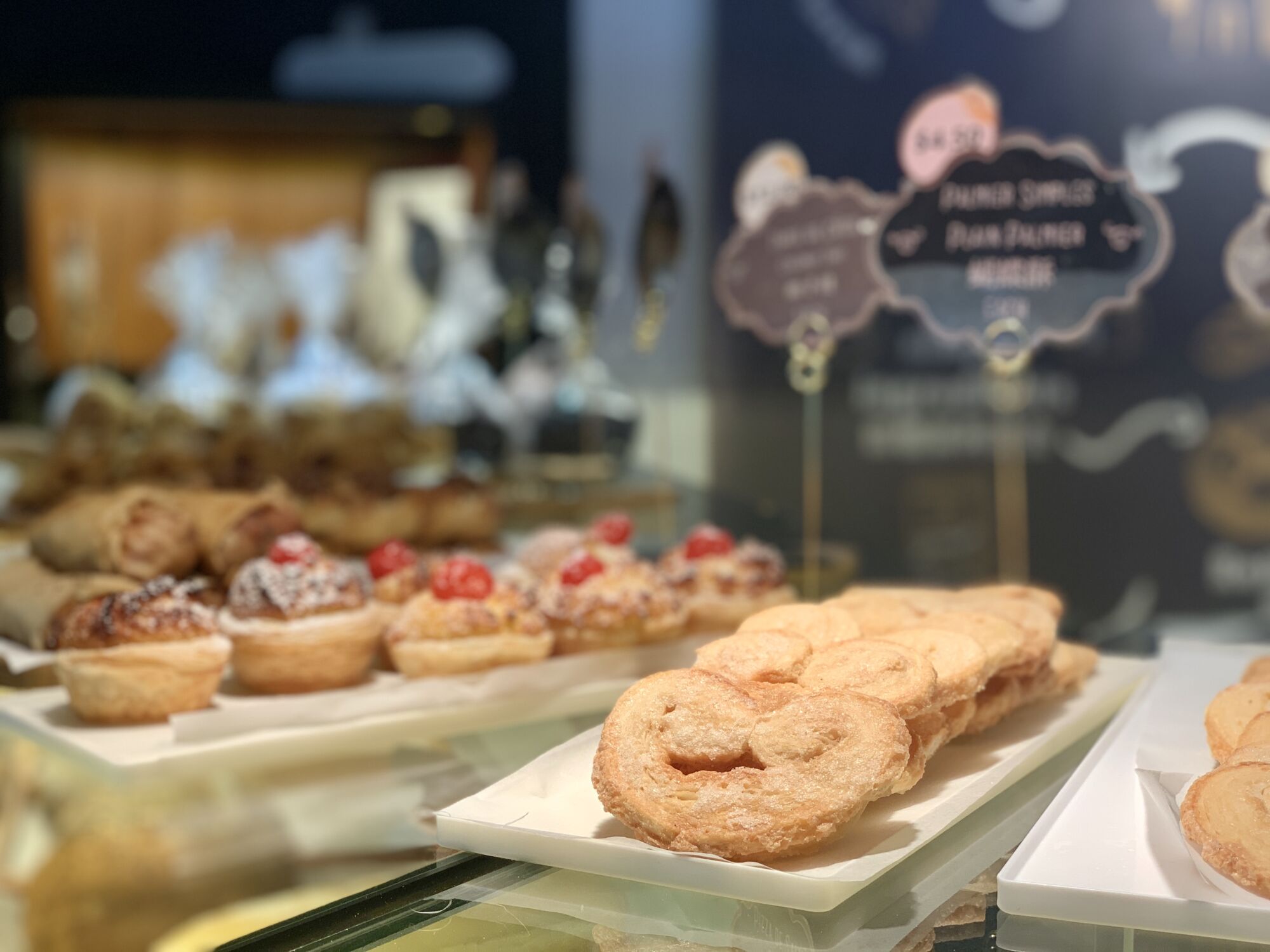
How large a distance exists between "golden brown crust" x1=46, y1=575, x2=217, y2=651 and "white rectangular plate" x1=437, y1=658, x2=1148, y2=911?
2.64 ft

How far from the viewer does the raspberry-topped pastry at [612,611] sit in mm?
2232

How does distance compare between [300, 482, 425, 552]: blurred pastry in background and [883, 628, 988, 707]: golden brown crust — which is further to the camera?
[300, 482, 425, 552]: blurred pastry in background

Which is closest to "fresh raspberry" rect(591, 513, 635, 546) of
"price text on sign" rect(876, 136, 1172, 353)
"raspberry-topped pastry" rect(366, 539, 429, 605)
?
"raspberry-topped pastry" rect(366, 539, 429, 605)

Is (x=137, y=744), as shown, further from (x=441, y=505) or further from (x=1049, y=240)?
(x=1049, y=240)

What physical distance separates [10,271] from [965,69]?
15.1 feet

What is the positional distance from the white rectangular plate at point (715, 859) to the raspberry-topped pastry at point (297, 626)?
2.43 ft

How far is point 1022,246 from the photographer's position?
2168 millimetres

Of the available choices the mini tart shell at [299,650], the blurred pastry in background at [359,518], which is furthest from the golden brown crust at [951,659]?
the blurred pastry in background at [359,518]

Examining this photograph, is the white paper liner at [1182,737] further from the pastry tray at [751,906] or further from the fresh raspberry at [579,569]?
the fresh raspberry at [579,569]

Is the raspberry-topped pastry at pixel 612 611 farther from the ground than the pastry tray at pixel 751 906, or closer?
farther from the ground

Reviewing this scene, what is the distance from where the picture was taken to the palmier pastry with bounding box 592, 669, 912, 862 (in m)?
1.19

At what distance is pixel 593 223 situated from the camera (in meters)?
4.14

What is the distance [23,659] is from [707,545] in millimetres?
1285

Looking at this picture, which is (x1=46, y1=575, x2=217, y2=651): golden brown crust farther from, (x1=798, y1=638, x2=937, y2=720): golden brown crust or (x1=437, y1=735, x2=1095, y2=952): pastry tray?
(x1=798, y1=638, x2=937, y2=720): golden brown crust
